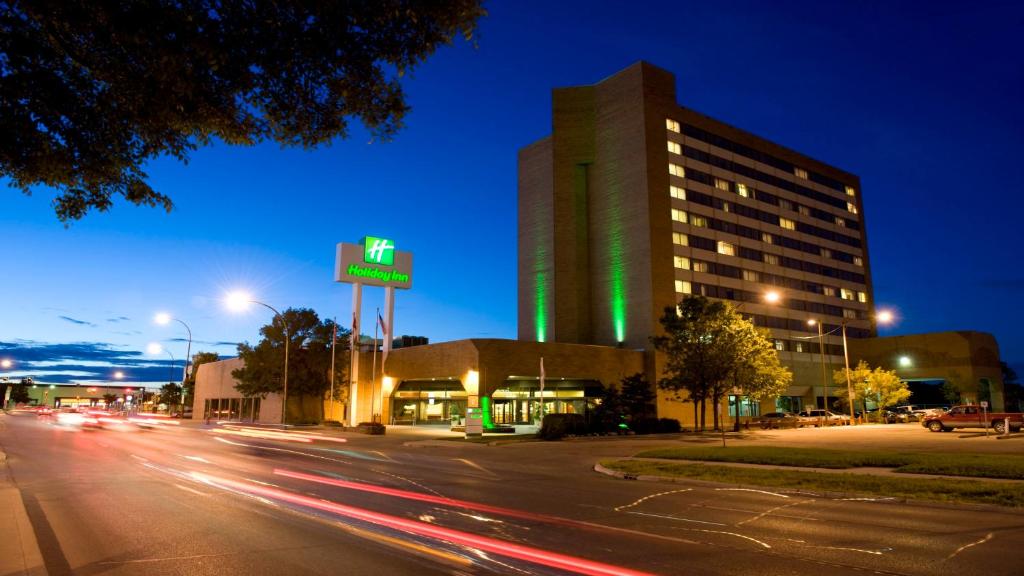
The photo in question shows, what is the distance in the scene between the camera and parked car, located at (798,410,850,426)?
57497mm

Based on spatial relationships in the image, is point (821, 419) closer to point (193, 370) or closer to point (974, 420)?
point (974, 420)

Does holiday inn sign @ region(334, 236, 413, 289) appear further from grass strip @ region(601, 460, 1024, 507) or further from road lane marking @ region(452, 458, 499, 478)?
grass strip @ region(601, 460, 1024, 507)

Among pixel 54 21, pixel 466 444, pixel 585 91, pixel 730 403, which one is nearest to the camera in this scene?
pixel 54 21

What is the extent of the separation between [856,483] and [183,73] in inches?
638

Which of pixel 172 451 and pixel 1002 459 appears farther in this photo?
pixel 172 451

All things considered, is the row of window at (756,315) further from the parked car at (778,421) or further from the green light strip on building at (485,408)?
the green light strip on building at (485,408)

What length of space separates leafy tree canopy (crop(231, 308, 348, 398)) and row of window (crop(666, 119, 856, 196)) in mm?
44030

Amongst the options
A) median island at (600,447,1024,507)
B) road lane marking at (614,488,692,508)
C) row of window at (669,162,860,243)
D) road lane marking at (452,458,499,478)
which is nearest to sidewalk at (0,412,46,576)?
road lane marking at (614,488,692,508)

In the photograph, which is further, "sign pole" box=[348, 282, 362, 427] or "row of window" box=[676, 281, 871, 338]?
"row of window" box=[676, 281, 871, 338]

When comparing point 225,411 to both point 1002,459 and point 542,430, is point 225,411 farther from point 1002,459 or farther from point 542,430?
point 1002,459

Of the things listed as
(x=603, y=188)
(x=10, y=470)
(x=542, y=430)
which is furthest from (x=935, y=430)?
(x=10, y=470)

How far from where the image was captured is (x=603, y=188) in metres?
73.4

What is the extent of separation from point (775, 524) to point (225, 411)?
78.8 meters

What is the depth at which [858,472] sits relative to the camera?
17984 millimetres
